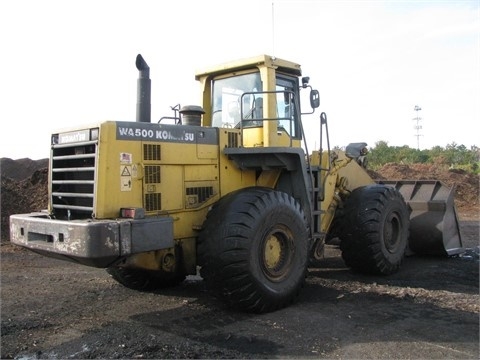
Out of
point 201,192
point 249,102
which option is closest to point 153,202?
point 201,192

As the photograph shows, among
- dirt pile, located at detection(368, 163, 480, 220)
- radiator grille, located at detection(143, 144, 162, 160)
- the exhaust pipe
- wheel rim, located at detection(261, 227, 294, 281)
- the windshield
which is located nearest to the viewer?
radiator grille, located at detection(143, 144, 162, 160)

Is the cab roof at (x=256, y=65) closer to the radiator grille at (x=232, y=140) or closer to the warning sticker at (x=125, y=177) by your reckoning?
the radiator grille at (x=232, y=140)

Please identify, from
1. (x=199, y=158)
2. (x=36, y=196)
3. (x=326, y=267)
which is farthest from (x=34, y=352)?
(x=36, y=196)

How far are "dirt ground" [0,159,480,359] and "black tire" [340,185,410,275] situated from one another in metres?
0.23

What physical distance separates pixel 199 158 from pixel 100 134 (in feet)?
4.20

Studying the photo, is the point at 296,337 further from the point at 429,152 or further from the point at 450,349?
the point at 429,152

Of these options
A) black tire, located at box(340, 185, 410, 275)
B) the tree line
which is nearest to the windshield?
black tire, located at box(340, 185, 410, 275)

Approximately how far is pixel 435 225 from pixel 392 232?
129 cm

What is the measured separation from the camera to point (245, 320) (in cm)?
521

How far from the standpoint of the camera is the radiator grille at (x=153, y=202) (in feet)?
17.4

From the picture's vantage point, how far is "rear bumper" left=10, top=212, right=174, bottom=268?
14.9ft

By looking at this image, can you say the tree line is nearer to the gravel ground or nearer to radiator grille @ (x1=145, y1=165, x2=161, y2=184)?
the gravel ground

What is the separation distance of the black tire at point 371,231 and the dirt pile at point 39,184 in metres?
2.55

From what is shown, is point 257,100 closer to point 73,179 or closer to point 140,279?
point 73,179
